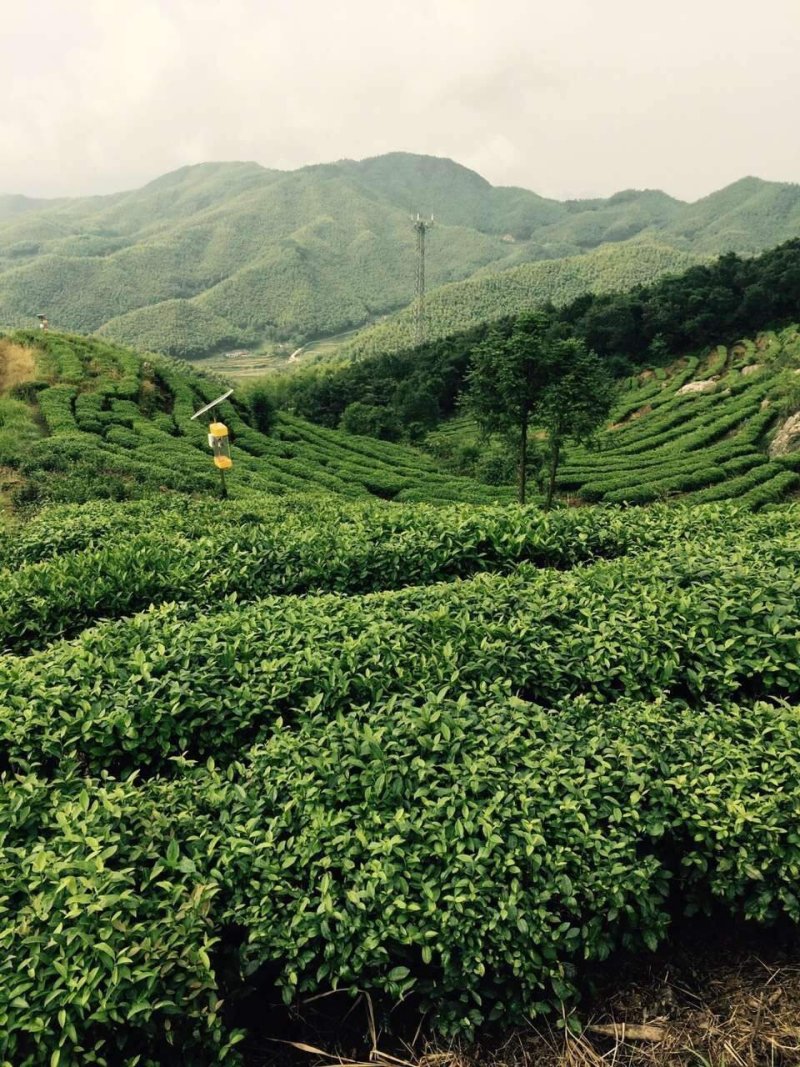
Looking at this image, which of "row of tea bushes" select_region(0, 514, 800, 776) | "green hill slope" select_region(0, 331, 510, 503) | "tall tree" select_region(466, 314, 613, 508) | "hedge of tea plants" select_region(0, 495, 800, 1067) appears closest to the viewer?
"hedge of tea plants" select_region(0, 495, 800, 1067)

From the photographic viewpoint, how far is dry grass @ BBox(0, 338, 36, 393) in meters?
23.9

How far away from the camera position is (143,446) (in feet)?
67.7

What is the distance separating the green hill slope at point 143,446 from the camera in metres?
16.3

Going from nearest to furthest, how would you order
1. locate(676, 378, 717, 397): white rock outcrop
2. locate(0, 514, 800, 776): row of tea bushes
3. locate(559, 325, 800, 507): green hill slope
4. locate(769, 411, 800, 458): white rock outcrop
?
locate(0, 514, 800, 776): row of tea bushes < locate(559, 325, 800, 507): green hill slope < locate(769, 411, 800, 458): white rock outcrop < locate(676, 378, 717, 397): white rock outcrop

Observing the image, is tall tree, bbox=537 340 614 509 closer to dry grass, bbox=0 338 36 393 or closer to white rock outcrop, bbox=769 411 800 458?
white rock outcrop, bbox=769 411 800 458

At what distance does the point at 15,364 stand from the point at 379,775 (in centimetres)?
2719

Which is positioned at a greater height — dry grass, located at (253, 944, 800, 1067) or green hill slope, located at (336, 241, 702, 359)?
green hill slope, located at (336, 241, 702, 359)

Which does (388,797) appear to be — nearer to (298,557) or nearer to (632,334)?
(298,557)

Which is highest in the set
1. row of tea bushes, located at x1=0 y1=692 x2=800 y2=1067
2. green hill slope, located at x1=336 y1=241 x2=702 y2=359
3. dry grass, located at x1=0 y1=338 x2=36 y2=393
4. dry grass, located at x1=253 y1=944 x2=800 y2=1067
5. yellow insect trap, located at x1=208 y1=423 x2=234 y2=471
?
green hill slope, located at x1=336 y1=241 x2=702 y2=359

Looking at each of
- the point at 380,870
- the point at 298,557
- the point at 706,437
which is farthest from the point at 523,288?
the point at 380,870

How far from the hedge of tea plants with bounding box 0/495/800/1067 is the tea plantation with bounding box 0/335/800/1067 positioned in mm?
18

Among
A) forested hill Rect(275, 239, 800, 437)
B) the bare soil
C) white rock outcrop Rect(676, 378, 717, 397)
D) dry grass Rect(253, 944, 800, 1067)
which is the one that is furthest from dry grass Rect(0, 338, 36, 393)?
white rock outcrop Rect(676, 378, 717, 397)

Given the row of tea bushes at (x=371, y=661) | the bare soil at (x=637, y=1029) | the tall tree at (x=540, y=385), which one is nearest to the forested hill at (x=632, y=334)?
the tall tree at (x=540, y=385)

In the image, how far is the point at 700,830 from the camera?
3129 millimetres
